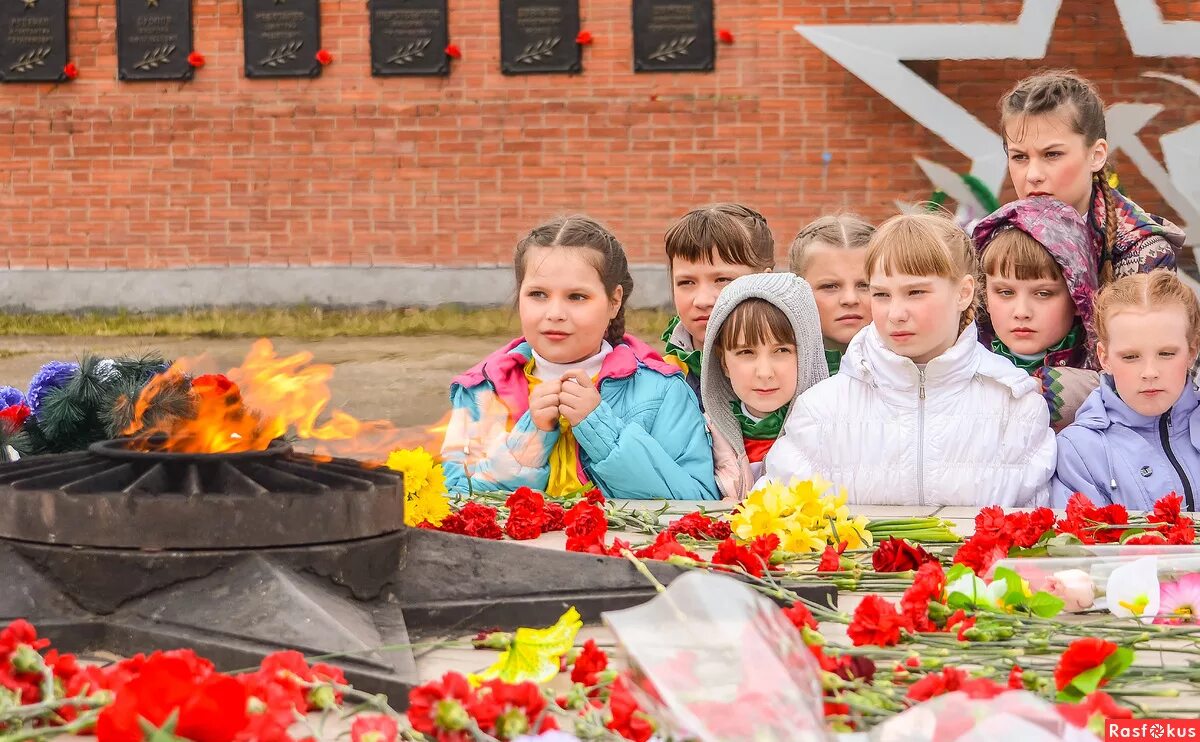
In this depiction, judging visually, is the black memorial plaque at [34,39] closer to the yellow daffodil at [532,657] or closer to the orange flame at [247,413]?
the orange flame at [247,413]

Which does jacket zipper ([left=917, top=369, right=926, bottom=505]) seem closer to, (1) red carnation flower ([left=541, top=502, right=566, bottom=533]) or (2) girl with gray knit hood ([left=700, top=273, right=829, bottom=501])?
(2) girl with gray knit hood ([left=700, top=273, right=829, bottom=501])

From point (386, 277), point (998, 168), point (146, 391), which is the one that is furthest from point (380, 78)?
point (146, 391)

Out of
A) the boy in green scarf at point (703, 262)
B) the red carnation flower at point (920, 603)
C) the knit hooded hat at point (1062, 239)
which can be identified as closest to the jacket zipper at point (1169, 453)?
the knit hooded hat at point (1062, 239)

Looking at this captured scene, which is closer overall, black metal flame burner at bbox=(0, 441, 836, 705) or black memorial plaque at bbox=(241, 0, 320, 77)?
black metal flame burner at bbox=(0, 441, 836, 705)

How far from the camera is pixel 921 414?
12.5 feet

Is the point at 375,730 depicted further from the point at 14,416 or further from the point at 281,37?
the point at 281,37

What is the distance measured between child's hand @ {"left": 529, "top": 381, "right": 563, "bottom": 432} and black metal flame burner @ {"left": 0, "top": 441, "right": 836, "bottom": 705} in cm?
121

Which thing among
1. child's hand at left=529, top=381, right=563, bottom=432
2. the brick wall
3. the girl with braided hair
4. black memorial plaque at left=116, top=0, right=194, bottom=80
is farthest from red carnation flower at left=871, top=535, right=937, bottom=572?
black memorial plaque at left=116, top=0, right=194, bottom=80

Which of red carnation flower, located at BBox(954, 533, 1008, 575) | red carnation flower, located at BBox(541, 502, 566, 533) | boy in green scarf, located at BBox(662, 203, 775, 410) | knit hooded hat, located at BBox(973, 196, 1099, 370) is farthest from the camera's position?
boy in green scarf, located at BBox(662, 203, 775, 410)

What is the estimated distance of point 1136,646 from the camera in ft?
7.09

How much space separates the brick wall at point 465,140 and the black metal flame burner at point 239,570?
31.2 feet

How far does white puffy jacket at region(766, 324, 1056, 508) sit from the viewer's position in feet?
12.3

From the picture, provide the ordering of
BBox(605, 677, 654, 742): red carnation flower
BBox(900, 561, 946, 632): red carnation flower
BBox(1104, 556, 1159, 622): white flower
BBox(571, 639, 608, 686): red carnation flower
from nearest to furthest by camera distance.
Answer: BBox(605, 677, 654, 742): red carnation flower < BBox(571, 639, 608, 686): red carnation flower < BBox(900, 561, 946, 632): red carnation flower < BBox(1104, 556, 1159, 622): white flower

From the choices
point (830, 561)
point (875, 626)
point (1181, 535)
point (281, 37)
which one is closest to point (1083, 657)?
point (875, 626)
